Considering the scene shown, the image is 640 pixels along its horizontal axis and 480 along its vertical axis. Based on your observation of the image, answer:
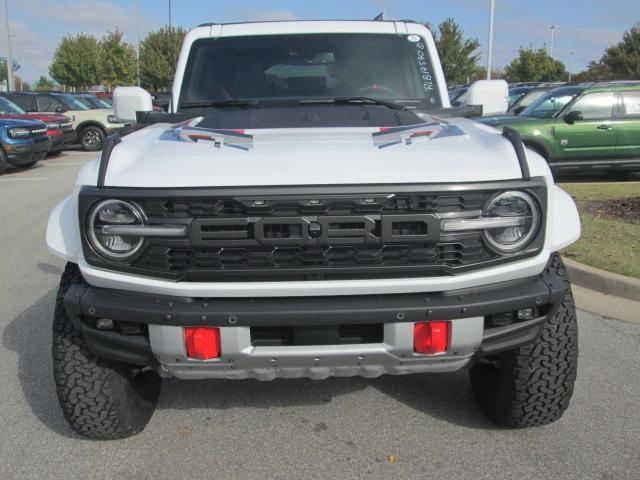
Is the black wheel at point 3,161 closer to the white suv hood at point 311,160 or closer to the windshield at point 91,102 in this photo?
the windshield at point 91,102

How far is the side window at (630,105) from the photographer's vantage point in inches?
425

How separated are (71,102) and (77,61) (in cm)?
3011

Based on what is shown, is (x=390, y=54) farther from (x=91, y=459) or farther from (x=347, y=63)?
(x=91, y=459)

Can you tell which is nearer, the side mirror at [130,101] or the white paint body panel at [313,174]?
the white paint body panel at [313,174]

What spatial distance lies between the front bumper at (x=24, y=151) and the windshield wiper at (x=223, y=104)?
36.6 feet

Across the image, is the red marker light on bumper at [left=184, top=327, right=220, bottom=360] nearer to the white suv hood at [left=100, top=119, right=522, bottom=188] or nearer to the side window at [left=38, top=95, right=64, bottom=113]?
the white suv hood at [left=100, top=119, right=522, bottom=188]

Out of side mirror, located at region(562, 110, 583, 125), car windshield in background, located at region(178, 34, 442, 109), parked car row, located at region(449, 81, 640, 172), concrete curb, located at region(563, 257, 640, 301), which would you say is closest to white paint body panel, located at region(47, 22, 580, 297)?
car windshield in background, located at region(178, 34, 442, 109)

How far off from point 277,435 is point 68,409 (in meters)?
0.93

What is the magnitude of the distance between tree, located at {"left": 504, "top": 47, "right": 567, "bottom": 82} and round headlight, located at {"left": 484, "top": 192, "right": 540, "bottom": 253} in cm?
5351

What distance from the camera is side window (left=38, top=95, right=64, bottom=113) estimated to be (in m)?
18.8

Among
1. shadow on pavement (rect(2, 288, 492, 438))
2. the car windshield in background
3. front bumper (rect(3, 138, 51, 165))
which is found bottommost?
shadow on pavement (rect(2, 288, 492, 438))

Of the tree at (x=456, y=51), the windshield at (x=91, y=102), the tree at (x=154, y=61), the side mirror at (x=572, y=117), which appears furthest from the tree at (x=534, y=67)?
the side mirror at (x=572, y=117)

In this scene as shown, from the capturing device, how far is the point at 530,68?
171 feet

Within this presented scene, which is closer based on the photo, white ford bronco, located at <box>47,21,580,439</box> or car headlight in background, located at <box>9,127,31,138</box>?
white ford bronco, located at <box>47,21,580,439</box>
